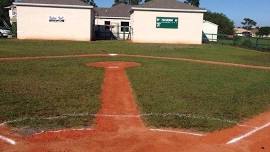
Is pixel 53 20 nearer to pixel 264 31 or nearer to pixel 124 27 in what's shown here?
pixel 124 27

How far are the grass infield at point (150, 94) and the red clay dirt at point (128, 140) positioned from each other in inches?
15.9

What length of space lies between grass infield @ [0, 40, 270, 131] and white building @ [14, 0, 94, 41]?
62.2ft

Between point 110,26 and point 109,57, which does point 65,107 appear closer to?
point 109,57

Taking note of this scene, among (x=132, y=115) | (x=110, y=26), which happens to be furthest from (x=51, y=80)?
(x=110, y=26)

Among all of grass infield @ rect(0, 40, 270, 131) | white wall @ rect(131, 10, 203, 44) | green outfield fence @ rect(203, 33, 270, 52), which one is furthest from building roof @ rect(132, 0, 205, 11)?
grass infield @ rect(0, 40, 270, 131)

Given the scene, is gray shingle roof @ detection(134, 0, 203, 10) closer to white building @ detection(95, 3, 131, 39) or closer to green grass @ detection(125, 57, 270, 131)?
white building @ detection(95, 3, 131, 39)

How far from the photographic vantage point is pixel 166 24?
3828 cm

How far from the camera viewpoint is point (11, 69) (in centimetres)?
1656

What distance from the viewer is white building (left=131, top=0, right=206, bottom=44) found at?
3803cm

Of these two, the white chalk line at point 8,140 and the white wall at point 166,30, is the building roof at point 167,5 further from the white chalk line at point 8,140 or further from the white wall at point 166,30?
the white chalk line at point 8,140

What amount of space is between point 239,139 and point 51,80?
815 centimetres

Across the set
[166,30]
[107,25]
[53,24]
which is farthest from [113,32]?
[53,24]

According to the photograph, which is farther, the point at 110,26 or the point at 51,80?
the point at 110,26

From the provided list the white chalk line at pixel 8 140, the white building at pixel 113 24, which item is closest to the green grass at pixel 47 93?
the white chalk line at pixel 8 140
